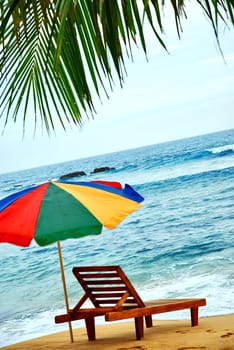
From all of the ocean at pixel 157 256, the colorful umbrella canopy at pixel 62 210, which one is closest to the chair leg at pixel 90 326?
the colorful umbrella canopy at pixel 62 210

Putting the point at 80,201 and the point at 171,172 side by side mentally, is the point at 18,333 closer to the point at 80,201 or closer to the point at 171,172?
the point at 80,201

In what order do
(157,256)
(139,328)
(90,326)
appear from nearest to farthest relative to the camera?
1. (139,328)
2. (90,326)
3. (157,256)

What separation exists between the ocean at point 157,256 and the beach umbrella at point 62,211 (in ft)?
14.1

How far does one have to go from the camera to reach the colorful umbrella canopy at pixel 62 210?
4.04 m

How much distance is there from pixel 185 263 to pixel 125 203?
36.0ft

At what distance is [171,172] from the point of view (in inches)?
1508

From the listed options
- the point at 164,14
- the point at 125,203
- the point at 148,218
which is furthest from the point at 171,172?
the point at 164,14

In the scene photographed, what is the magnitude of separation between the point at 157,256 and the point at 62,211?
12.4 m

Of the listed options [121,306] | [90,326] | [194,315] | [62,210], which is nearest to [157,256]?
[194,315]

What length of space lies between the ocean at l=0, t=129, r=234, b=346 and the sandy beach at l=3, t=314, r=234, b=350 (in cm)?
284

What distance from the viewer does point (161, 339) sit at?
16.7ft

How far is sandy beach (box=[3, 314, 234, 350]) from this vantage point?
4.85 m

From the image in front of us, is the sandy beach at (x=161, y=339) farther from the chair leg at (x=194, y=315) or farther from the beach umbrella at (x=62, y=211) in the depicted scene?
the beach umbrella at (x=62, y=211)

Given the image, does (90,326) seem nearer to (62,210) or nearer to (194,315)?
(194,315)
